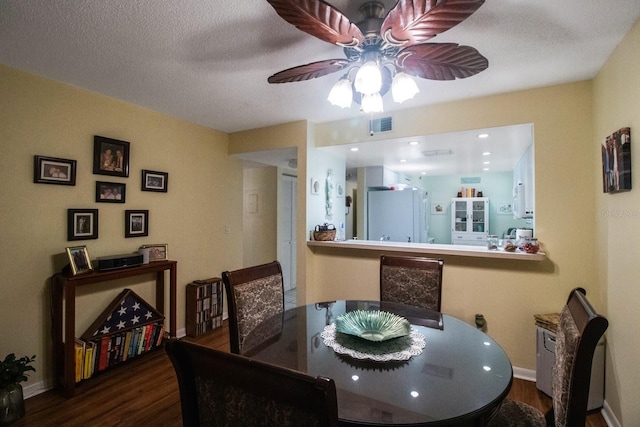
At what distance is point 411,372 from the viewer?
1132 millimetres

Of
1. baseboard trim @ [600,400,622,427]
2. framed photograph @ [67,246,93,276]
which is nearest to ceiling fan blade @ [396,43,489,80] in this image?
baseboard trim @ [600,400,622,427]

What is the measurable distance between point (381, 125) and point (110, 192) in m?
2.57

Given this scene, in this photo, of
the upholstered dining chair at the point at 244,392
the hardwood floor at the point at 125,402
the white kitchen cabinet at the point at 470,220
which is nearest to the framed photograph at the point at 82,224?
the hardwood floor at the point at 125,402

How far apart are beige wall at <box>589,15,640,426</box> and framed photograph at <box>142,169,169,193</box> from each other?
3.56 m

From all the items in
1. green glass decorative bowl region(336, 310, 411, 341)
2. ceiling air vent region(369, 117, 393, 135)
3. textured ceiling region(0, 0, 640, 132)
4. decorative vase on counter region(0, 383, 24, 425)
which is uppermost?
textured ceiling region(0, 0, 640, 132)

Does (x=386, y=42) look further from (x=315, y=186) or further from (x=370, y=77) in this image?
(x=315, y=186)

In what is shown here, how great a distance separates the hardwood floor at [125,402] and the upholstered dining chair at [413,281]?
955mm

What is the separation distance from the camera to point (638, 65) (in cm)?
150

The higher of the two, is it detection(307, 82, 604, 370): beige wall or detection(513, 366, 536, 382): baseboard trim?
detection(307, 82, 604, 370): beige wall

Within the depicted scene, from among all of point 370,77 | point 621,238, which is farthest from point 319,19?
point 621,238

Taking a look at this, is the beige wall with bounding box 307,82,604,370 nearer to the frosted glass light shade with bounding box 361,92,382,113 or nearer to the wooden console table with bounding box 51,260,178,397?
→ the frosted glass light shade with bounding box 361,92,382,113

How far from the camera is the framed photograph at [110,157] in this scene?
253cm

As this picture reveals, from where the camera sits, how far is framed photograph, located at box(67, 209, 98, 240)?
2367 millimetres

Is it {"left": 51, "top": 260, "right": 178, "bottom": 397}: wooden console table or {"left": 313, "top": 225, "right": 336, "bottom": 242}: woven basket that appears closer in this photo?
{"left": 51, "top": 260, "right": 178, "bottom": 397}: wooden console table
